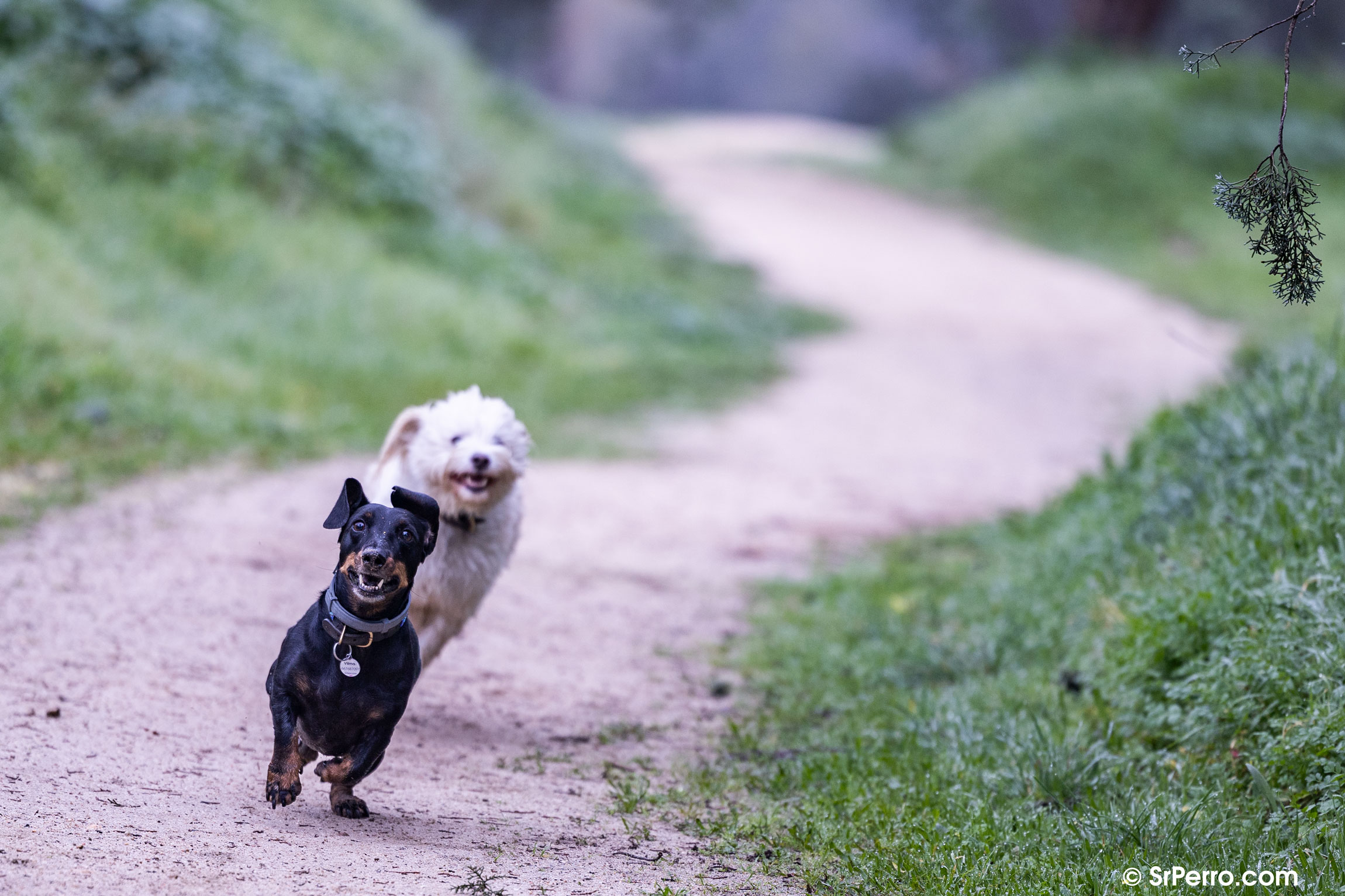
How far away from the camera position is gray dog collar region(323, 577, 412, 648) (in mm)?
3439

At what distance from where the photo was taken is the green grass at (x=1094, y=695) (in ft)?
12.3

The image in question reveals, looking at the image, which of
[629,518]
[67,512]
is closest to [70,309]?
[67,512]

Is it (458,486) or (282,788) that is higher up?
(458,486)

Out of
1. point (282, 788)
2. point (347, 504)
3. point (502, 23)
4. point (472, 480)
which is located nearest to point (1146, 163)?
point (502, 23)

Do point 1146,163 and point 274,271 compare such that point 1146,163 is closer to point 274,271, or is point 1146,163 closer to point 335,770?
point 274,271

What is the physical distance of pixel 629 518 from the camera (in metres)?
8.50

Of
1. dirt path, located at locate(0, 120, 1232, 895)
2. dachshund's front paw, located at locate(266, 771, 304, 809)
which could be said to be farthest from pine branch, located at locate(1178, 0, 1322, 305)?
dachshund's front paw, located at locate(266, 771, 304, 809)

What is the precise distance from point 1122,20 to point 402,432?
27329 millimetres

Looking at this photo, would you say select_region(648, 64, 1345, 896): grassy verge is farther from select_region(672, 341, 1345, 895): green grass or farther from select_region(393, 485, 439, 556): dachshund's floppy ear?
select_region(393, 485, 439, 556): dachshund's floppy ear

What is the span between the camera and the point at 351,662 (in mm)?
3449

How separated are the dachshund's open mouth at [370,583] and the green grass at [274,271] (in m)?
3.67

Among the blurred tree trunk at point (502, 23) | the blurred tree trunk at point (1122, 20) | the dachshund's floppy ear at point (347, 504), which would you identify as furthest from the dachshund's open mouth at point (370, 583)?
the blurred tree trunk at point (1122, 20)

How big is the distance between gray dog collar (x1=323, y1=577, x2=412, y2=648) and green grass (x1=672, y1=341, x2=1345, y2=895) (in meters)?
1.17

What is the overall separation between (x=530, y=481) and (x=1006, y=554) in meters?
3.16
